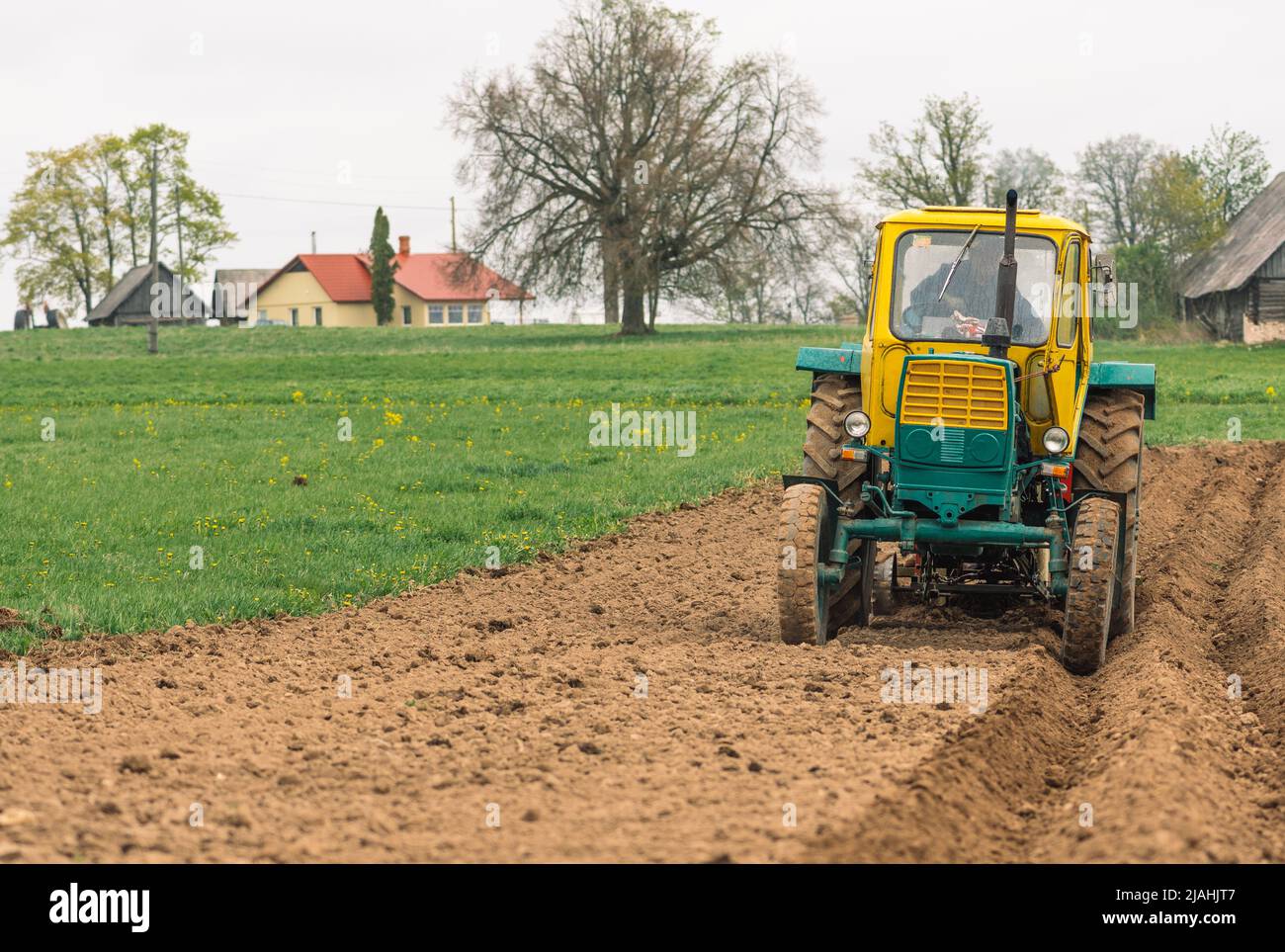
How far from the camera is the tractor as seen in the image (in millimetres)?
8906

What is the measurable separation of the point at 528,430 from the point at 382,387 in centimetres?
1173

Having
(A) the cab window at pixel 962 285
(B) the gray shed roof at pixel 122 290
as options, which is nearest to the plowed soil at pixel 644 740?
(A) the cab window at pixel 962 285

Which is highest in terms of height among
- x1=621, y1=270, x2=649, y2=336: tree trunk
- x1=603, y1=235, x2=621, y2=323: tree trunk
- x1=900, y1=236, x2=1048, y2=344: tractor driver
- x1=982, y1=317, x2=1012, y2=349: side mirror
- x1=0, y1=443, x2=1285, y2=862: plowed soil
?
x1=603, y1=235, x2=621, y2=323: tree trunk

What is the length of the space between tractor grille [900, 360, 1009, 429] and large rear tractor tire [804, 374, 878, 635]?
879 mm

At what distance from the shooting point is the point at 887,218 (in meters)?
9.72

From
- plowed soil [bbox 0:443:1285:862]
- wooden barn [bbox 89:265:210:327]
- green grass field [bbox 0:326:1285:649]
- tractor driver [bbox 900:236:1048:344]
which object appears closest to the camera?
plowed soil [bbox 0:443:1285:862]

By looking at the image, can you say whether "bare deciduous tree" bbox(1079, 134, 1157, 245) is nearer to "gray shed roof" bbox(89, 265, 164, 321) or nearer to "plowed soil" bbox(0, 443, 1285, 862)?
"gray shed roof" bbox(89, 265, 164, 321)

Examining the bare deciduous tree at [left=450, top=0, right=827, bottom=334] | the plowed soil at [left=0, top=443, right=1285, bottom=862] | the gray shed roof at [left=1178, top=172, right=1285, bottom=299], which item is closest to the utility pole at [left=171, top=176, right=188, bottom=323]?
the bare deciduous tree at [left=450, top=0, right=827, bottom=334]

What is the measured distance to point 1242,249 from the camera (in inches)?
2087

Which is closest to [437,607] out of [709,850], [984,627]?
[984,627]

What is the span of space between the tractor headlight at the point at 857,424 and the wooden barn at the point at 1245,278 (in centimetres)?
Result: 4398

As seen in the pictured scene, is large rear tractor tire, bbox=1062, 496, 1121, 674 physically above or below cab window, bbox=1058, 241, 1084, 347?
below

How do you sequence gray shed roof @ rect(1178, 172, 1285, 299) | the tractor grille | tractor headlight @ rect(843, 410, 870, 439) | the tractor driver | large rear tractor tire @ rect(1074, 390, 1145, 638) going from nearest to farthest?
1. the tractor grille
2. tractor headlight @ rect(843, 410, 870, 439)
3. the tractor driver
4. large rear tractor tire @ rect(1074, 390, 1145, 638)
5. gray shed roof @ rect(1178, 172, 1285, 299)
